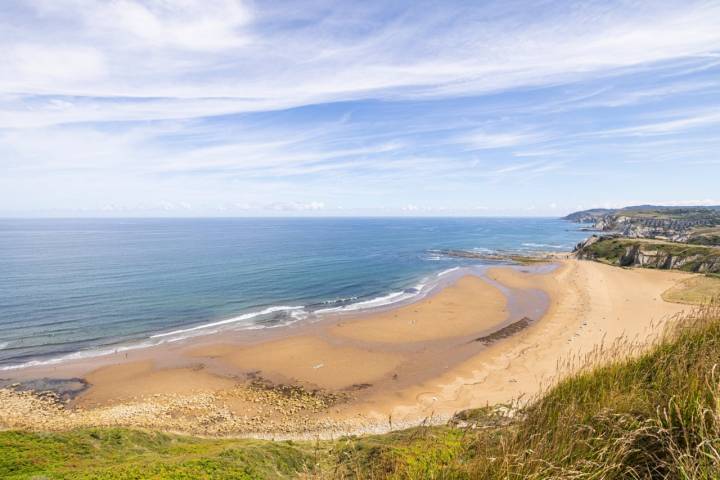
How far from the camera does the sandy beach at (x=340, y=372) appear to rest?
2089cm

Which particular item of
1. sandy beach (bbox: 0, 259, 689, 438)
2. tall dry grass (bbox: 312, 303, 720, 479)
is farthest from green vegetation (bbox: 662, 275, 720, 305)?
tall dry grass (bbox: 312, 303, 720, 479)

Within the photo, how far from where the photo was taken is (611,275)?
6181cm

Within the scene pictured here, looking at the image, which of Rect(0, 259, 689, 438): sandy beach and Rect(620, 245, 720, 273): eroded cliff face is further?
Rect(620, 245, 720, 273): eroded cliff face

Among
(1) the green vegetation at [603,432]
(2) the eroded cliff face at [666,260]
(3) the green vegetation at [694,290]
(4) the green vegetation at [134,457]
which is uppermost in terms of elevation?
(1) the green vegetation at [603,432]

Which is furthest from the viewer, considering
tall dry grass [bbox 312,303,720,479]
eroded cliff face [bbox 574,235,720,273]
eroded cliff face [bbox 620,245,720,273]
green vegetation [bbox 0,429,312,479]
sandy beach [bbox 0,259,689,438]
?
eroded cliff face [bbox 574,235,720,273]

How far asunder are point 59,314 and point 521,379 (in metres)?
46.9

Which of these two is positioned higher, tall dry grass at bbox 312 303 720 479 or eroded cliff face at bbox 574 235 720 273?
tall dry grass at bbox 312 303 720 479

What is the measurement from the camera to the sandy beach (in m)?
20.9

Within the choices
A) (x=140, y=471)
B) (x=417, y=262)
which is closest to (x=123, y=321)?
(x=140, y=471)

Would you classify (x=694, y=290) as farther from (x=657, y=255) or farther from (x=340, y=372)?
(x=340, y=372)

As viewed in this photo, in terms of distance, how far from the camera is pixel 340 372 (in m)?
27.2

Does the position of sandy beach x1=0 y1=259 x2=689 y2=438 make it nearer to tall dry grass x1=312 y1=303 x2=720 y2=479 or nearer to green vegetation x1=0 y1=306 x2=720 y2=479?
green vegetation x1=0 y1=306 x2=720 y2=479

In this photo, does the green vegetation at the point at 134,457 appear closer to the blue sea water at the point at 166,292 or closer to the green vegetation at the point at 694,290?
the blue sea water at the point at 166,292

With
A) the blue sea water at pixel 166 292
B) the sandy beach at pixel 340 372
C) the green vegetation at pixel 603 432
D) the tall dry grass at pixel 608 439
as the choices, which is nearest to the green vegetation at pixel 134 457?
the green vegetation at pixel 603 432
